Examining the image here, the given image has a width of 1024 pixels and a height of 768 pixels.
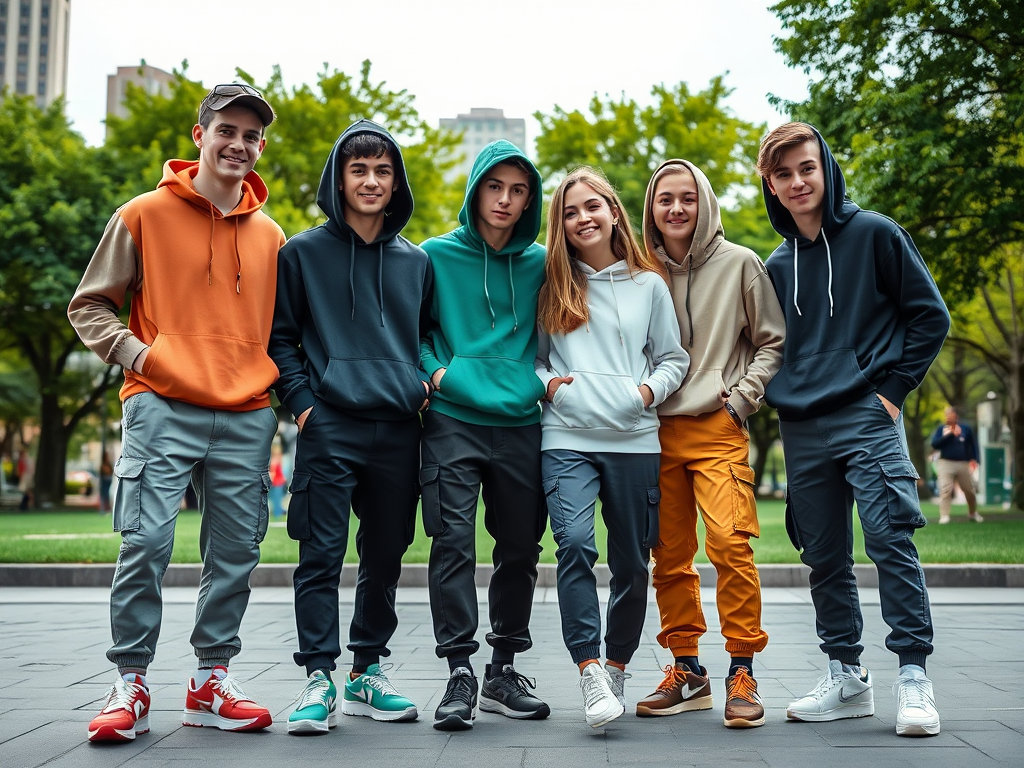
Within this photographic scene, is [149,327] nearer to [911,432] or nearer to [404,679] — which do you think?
[404,679]

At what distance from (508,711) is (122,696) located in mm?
1511

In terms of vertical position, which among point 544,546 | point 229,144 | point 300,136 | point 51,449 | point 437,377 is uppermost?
point 300,136

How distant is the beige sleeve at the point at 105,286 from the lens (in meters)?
3.97

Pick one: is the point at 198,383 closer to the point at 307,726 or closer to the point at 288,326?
the point at 288,326

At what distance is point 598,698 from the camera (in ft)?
12.0

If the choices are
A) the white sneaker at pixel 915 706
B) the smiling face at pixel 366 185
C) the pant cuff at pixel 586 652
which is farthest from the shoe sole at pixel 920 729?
the smiling face at pixel 366 185

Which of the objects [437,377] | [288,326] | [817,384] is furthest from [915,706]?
[288,326]

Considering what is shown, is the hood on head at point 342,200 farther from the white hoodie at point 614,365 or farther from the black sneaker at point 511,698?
the black sneaker at point 511,698

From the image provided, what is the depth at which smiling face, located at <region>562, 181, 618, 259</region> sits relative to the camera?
14.2 ft

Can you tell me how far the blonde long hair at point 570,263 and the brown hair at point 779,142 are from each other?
636 mm

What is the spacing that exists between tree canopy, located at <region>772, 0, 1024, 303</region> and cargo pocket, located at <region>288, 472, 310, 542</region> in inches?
468

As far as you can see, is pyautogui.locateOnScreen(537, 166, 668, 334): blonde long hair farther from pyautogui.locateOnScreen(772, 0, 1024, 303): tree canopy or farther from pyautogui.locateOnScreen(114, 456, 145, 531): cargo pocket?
pyautogui.locateOnScreen(772, 0, 1024, 303): tree canopy

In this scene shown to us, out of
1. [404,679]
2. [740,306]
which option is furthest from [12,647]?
[740,306]

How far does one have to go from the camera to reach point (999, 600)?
8.45 meters
